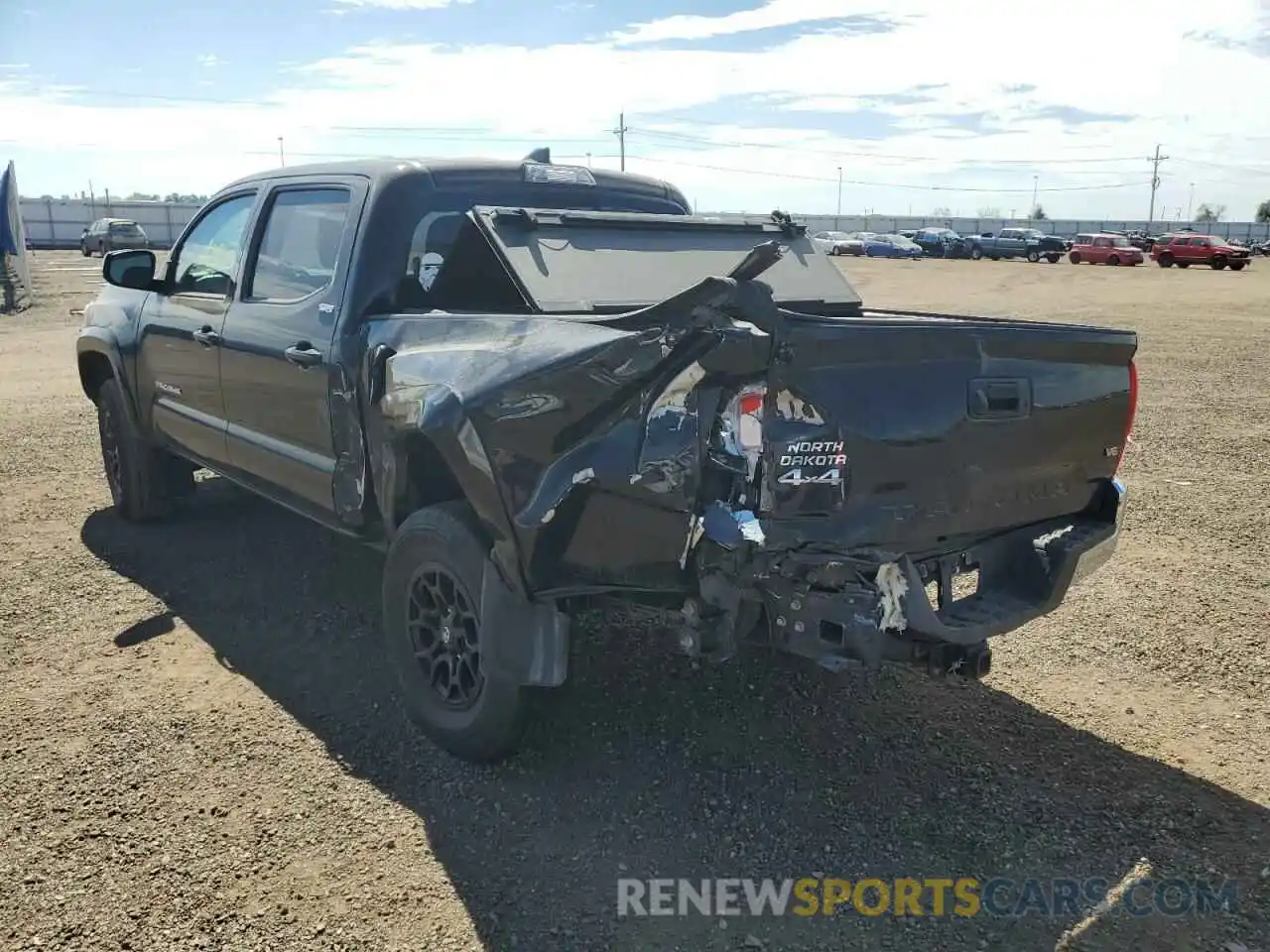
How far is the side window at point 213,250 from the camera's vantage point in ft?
16.3

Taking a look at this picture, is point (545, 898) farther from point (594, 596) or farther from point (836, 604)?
point (836, 604)

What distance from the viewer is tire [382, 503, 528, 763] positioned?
3322mm

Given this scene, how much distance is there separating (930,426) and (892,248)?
53.0m

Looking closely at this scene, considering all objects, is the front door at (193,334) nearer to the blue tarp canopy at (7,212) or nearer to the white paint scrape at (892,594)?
the white paint scrape at (892,594)

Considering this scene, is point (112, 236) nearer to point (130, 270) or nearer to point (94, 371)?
point (94, 371)

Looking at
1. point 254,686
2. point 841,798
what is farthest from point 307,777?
point 841,798

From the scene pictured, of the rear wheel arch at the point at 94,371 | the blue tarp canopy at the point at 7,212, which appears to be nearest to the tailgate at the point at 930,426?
the rear wheel arch at the point at 94,371

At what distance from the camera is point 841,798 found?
11.0 feet

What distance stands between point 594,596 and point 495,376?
0.75 metres

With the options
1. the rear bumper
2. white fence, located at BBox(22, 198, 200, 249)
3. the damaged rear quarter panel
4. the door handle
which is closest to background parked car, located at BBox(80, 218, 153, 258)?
white fence, located at BBox(22, 198, 200, 249)

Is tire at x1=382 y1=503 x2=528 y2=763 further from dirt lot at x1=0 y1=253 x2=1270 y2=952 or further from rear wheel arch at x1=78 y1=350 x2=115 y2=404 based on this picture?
rear wheel arch at x1=78 y1=350 x2=115 y2=404

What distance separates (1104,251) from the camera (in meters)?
42.7

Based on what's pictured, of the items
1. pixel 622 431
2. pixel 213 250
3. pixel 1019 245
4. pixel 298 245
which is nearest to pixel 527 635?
pixel 622 431

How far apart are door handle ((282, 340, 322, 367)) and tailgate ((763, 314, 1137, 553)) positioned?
2.10m
